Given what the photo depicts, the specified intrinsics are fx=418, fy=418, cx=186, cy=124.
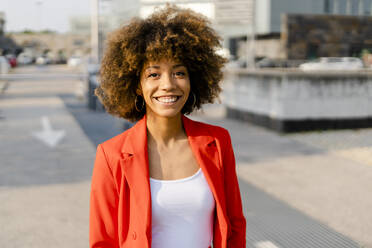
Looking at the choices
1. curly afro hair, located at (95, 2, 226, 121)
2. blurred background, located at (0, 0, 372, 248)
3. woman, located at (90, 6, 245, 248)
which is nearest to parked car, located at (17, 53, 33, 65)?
blurred background, located at (0, 0, 372, 248)

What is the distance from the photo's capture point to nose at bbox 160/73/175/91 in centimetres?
184

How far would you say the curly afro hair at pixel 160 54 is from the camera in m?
1.89

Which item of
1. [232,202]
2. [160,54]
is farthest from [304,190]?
[160,54]

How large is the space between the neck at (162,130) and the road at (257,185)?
4.51 feet

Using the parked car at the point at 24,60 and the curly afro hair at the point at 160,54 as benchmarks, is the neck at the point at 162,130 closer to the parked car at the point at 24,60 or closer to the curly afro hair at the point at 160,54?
the curly afro hair at the point at 160,54

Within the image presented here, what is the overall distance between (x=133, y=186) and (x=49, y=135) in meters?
8.01

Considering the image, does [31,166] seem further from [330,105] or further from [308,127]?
[330,105]

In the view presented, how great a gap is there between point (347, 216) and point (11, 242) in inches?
140

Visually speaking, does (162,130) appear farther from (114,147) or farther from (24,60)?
(24,60)

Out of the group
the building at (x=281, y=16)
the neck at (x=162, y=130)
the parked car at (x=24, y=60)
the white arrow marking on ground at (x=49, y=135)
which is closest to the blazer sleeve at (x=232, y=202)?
the neck at (x=162, y=130)

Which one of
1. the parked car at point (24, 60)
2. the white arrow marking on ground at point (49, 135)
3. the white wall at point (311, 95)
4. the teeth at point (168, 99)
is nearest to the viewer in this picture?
the teeth at point (168, 99)

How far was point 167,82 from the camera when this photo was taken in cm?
185

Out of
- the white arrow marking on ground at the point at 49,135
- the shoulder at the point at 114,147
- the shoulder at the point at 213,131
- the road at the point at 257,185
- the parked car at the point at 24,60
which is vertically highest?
the parked car at the point at 24,60

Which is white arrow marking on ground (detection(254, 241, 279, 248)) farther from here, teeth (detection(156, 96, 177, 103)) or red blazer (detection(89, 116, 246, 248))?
teeth (detection(156, 96, 177, 103))
